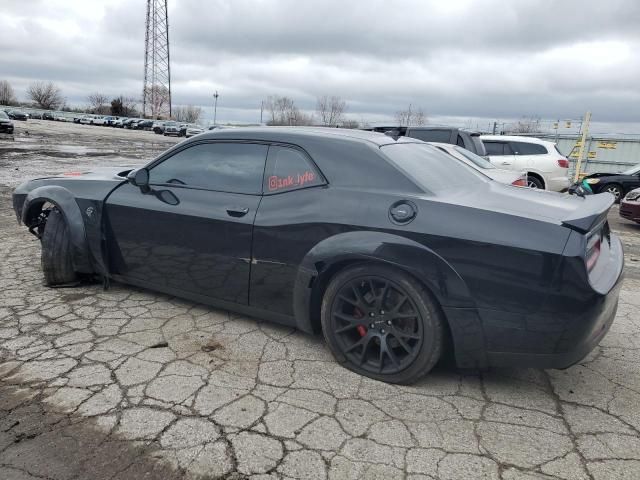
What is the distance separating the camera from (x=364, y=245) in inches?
108

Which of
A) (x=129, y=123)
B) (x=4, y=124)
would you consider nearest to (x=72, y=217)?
(x=4, y=124)

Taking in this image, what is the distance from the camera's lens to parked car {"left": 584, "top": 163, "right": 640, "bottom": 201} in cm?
1225

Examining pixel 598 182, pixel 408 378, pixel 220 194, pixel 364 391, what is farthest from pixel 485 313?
pixel 598 182

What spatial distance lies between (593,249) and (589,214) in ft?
0.66

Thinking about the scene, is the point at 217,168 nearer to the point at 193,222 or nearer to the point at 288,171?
the point at 193,222

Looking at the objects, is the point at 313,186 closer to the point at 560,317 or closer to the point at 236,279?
the point at 236,279

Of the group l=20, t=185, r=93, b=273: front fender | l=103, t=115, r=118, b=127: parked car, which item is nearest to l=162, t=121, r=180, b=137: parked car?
l=103, t=115, r=118, b=127: parked car

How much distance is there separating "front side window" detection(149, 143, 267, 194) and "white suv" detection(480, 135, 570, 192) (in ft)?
28.3

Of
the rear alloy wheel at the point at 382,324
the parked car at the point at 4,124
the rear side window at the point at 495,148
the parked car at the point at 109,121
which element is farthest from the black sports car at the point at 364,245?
the parked car at the point at 109,121

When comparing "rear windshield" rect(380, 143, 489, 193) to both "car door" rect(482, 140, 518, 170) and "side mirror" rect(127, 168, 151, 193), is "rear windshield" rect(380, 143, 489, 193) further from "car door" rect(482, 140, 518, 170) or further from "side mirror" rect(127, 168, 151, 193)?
"car door" rect(482, 140, 518, 170)

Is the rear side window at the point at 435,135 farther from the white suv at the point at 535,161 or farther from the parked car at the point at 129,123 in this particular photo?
the parked car at the point at 129,123

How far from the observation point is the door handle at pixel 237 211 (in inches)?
127

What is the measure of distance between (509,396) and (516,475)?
715mm

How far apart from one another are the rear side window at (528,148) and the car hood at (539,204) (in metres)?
8.43
